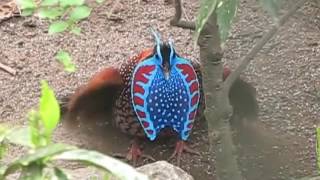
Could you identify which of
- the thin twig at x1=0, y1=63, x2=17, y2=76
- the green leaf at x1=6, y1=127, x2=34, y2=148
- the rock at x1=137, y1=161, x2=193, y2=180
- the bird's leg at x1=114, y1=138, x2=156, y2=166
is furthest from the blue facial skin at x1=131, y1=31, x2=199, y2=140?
Answer: the green leaf at x1=6, y1=127, x2=34, y2=148

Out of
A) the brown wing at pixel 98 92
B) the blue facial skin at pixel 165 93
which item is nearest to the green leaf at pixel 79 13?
the blue facial skin at pixel 165 93

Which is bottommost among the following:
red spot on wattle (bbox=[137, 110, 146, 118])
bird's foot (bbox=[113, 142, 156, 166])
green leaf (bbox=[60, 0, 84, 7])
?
bird's foot (bbox=[113, 142, 156, 166])

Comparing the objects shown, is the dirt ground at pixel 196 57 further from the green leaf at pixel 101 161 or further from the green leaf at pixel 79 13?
the green leaf at pixel 101 161

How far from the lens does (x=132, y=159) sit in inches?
132

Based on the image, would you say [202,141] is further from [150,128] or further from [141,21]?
[141,21]

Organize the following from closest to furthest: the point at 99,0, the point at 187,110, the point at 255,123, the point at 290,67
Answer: the point at 99,0, the point at 187,110, the point at 255,123, the point at 290,67

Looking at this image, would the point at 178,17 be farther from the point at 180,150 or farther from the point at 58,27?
the point at 180,150

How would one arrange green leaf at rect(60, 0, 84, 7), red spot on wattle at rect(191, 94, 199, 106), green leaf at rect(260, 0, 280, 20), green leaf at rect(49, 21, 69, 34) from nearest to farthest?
green leaf at rect(260, 0, 280, 20)
green leaf at rect(60, 0, 84, 7)
green leaf at rect(49, 21, 69, 34)
red spot on wattle at rect(191, 94, 199, 106)

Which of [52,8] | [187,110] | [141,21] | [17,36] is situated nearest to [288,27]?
[141,21]

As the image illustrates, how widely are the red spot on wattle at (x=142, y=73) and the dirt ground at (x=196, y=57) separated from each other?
342 millimetres

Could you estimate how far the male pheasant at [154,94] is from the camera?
3.20m

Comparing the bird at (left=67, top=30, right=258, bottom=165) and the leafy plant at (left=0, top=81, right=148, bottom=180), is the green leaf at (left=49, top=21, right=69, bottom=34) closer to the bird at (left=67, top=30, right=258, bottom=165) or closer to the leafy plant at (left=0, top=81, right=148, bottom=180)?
the bird at (left=67, top=30, right=258, bottom=165)

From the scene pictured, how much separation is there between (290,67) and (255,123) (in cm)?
43

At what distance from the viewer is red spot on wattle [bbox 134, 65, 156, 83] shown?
3205 mm
